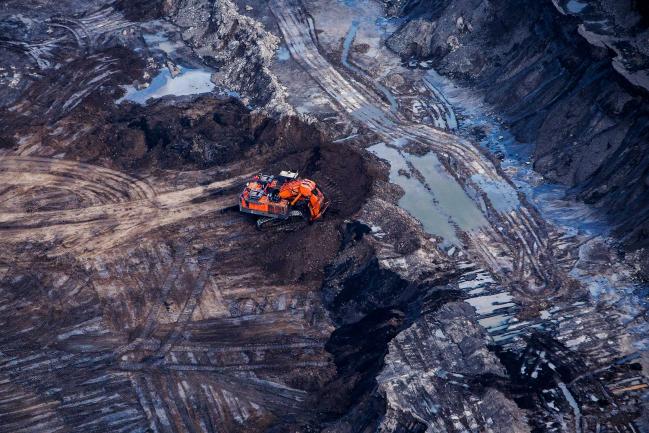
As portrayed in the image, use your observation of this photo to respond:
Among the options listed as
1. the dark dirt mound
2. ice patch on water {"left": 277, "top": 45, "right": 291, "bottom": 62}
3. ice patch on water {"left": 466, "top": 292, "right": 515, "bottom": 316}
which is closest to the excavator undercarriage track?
ice patch on water {"left": 466, "top": 292, "right": 515, "bottom": 316}

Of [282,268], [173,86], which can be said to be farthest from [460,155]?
[173,86]

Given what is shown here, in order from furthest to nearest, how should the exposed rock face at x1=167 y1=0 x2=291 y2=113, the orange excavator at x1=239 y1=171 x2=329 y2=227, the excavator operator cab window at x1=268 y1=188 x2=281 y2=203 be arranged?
1. the exposed rock face at x1=167 y1=0 x2=291 y2=113
2. the excavator operator cab window at x1=268 y1=188 x2=281 y2=203
3. the orange excavator at x1=239 y1=171 x2=329 y2=227

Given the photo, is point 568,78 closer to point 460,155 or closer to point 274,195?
point 460,155

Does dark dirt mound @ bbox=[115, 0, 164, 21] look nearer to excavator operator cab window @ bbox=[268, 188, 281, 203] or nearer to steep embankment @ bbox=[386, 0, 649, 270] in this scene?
steep embankment @ bbox=[386, 0, 649, 270]

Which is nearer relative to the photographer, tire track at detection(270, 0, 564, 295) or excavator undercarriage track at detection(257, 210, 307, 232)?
tire track at detection(270, 0, 564, 295)

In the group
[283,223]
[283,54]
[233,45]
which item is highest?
[283,54]

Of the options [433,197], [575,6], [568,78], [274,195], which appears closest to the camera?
[274,195]

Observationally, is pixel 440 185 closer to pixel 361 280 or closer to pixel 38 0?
pixel 361 280

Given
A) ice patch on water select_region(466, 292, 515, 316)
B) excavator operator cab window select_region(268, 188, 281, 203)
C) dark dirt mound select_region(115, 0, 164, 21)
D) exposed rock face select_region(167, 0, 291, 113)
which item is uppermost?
ice patch on water select_region(466, 292, 515, 316)
